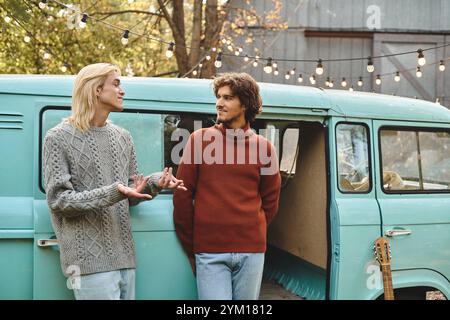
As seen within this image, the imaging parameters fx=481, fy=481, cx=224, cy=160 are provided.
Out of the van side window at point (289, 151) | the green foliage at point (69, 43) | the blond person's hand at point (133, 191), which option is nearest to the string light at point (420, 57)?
the van side window at point (289, 151)

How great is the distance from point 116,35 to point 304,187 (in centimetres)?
961

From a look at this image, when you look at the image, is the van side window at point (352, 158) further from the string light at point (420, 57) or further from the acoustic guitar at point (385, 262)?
the string light at point (420, 57)

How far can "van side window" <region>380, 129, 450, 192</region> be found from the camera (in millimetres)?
3961

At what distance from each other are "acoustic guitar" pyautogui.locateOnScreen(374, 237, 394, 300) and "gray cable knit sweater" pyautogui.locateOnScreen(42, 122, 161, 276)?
6.10ft

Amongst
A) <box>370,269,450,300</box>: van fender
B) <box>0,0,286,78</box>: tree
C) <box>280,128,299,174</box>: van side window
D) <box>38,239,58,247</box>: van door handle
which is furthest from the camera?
<box>0,0,286,78</box>: tree

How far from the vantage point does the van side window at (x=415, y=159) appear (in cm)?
396

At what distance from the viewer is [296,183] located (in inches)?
174

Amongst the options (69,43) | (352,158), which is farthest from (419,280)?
(69,43)

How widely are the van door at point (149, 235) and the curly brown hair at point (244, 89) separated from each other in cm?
61

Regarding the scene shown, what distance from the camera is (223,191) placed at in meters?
2.95

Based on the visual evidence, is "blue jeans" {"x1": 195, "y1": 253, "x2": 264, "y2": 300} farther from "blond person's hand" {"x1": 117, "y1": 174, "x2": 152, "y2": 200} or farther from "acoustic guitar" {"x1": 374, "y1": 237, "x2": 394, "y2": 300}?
"acoustic guitar" {"x1": 374, "y1": 237, "x2": 394, "y2": 300}

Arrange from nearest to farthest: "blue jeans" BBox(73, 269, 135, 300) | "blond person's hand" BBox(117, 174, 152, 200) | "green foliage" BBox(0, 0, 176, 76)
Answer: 1. "blond person's hand" BBox(117, 174, 152, 200)
2. "blue jeans" BBox(73, 269, 135, 300)
3. "green foliage" BBox(0, 0, 176, 76)

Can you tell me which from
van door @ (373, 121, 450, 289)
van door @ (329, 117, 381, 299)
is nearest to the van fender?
van door @ (373, 121, 450, 289)
